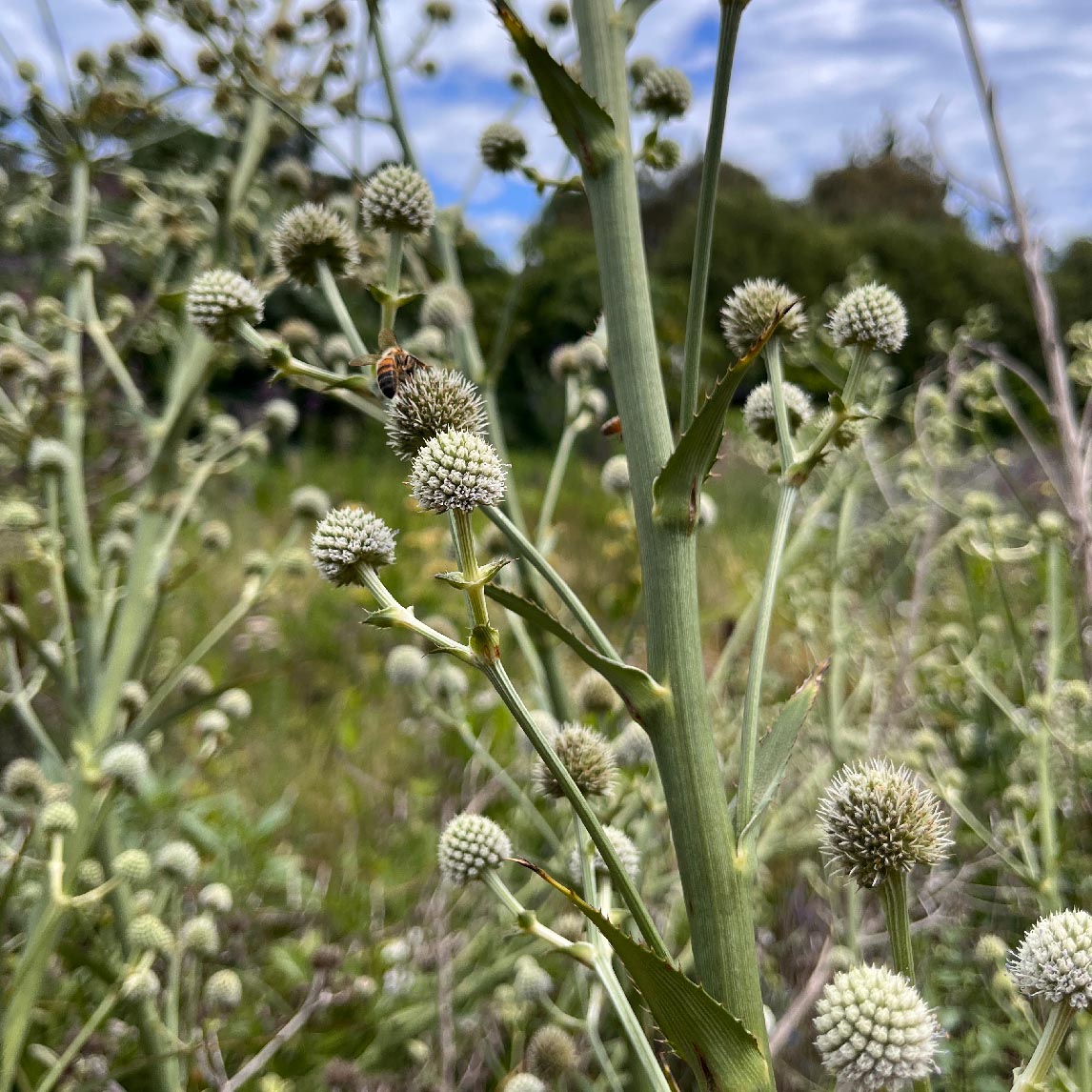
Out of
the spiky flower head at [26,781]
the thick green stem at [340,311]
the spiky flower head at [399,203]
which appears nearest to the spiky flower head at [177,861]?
the spiky flower head at [26,781]

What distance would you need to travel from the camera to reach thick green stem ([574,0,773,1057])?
81cm

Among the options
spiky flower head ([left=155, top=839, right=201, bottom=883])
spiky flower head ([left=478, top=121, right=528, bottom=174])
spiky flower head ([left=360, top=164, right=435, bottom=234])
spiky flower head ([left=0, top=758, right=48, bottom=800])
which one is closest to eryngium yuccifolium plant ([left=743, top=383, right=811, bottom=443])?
spiky flower head ([left=360, top=164, right=435, bottom=234])

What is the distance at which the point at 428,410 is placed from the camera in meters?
0.90

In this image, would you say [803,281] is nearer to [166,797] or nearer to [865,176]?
[865,176]

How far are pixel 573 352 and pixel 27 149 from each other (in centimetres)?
171

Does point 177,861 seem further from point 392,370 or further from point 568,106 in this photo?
point 568,106

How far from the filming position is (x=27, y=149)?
2537 mm

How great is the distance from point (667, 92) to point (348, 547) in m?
1.07

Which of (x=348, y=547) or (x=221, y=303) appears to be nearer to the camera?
(x=348, y=547)

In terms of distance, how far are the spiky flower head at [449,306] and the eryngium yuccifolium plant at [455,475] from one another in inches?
41.5

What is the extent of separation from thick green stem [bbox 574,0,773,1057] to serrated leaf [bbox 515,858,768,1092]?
0.06 metres

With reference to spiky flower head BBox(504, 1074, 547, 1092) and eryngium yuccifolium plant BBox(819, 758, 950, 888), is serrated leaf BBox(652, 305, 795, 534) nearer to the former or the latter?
eryngium yuccifolium plant BBox(819, 758, 950, 888)

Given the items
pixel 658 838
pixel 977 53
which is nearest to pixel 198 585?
pixel 658 838

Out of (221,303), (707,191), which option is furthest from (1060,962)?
(221,303)
